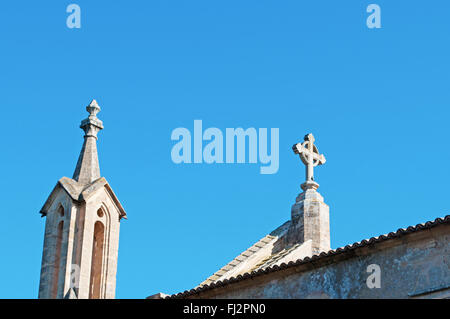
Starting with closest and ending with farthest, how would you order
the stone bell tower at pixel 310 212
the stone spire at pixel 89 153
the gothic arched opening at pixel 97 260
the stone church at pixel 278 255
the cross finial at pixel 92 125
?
1. the stone church at pixel 278 255
2. the gothic arched opening at pixel 97 260
3. the stone spire at pixel 89 153
4. the cross finial at pixel 92 125
5. the stone bell tower at pixel 310 212

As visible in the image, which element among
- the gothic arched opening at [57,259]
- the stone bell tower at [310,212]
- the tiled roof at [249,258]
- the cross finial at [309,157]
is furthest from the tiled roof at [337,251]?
the cross finial at [309,157]

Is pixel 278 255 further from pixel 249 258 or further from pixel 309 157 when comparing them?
pixel 309 157

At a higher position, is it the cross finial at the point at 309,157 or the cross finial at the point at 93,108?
the cross finial at the point at 93,108

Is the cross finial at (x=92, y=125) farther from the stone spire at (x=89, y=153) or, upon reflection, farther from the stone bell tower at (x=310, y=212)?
the stone bell tower at (x=310, y=212)

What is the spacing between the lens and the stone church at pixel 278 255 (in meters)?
13.6

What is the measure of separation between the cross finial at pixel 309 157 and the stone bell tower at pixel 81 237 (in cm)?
428

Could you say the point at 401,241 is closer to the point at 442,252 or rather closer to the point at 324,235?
the point at 442,252

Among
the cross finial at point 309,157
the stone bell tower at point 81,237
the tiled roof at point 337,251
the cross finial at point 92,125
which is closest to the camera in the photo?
the tiled roof at point 337,251

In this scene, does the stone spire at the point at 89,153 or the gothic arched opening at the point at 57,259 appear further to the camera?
the stone spire at the point at 89,153
